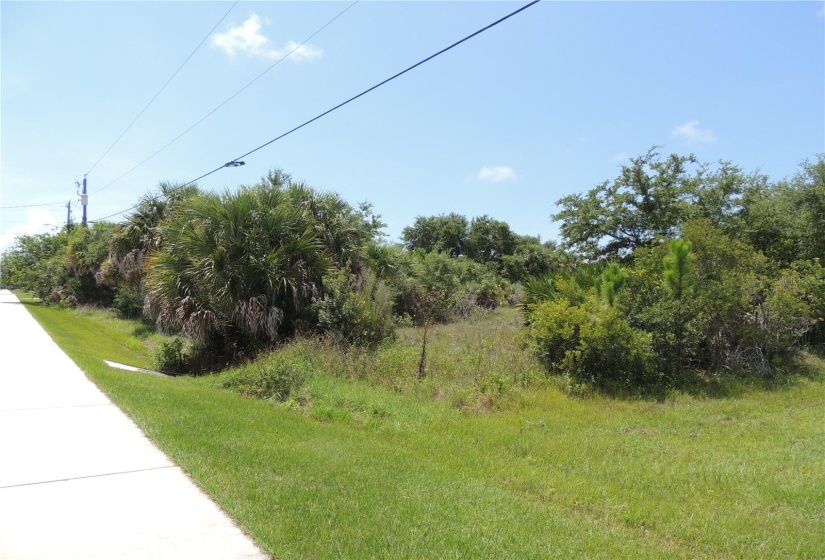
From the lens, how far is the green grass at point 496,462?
434cm

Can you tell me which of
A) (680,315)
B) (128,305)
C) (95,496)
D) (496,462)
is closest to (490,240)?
(128,305)

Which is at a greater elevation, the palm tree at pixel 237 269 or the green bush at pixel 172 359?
the palm tree at pixel 237 269

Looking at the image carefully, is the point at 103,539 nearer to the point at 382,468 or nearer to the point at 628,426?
the point at 382,468

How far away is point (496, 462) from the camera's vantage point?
6.34m

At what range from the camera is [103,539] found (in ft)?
13.5

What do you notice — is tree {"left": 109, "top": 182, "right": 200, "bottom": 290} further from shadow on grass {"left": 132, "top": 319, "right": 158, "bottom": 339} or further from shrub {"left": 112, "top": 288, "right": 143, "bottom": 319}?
shrub {"left": 112, "top": 288, "right": 143, "bottom": 319}

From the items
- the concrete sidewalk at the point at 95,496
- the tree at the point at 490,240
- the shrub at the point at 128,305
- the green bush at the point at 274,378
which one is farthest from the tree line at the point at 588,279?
the tree at the point at 490,240

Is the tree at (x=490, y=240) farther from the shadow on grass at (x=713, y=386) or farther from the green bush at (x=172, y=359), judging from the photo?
the shadow on grass at (x=713, y=386)

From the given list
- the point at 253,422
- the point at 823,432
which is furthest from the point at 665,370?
the point at 253,422

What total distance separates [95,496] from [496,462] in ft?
13.5

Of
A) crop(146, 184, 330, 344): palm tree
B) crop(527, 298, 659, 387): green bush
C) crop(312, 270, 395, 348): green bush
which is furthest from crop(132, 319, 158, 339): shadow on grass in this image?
crop(527, 298, 659, 387): green bush

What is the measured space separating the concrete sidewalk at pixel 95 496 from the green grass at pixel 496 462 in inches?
10.3

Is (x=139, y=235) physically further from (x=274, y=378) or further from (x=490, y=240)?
(x=490, y=240)

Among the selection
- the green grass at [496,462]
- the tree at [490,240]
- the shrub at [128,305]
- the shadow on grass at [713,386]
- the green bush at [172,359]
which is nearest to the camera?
the green grass at [496,462]
